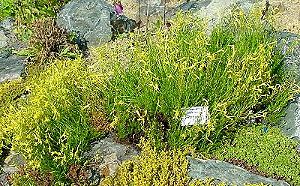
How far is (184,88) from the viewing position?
5164mm

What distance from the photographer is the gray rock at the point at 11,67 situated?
7.02 metres

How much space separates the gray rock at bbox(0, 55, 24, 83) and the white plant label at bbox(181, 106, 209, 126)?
284cm

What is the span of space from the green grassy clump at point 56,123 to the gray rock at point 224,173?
1.08 metres

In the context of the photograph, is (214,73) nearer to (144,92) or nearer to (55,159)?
Answer: (144,92)

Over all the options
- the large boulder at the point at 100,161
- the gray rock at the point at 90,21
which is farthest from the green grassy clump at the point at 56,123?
the gray rock at the point at 90,21

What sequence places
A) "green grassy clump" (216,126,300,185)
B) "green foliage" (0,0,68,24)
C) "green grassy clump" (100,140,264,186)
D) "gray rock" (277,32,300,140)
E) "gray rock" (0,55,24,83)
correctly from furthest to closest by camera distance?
"green foliage" (0,0,68,24) < "gray rock" (0,55,24,83) < "gray rock" (277,32,300,140) < "green grassy clump" (216,126,300,185) < "green grassy clump" (100,140,264,186)

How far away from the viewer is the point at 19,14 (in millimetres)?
8242

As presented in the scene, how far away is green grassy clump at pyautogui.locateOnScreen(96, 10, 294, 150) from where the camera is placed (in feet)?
16.9

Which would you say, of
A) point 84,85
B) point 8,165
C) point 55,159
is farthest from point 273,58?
point 8,165

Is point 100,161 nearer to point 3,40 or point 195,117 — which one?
point 195,117

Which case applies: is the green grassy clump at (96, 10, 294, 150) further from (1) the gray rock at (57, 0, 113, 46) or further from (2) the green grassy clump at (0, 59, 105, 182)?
(1) the gray rock at (57, 0, 113, 46)

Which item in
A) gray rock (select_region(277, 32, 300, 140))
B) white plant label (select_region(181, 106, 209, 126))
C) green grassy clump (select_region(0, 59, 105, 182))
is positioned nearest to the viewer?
green grassy clump (select_region(0, 59, 105, 182))

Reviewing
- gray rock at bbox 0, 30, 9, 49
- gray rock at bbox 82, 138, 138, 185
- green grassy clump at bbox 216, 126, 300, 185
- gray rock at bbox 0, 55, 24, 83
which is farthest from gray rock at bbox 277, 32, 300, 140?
gray rock at bbox 0, 30, 9, 49

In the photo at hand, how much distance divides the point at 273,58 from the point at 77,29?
3.17 metres
